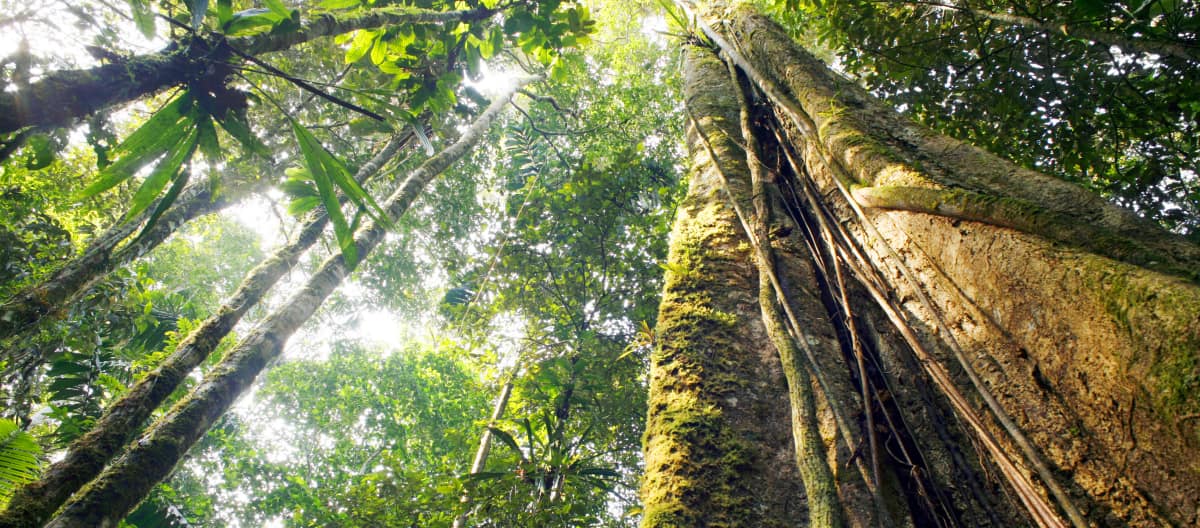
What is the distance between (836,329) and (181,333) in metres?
7.18

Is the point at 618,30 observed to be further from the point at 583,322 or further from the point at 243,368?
the point at 243,368

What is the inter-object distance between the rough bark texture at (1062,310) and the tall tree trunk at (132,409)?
10.2 ft

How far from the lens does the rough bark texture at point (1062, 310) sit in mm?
769

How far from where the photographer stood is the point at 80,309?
4.66 meters

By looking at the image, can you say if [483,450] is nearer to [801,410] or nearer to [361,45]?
[361,45]

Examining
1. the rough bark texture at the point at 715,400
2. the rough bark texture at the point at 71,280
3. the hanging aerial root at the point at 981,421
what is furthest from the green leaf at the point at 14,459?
the hanging aerial root at the point at 981,421

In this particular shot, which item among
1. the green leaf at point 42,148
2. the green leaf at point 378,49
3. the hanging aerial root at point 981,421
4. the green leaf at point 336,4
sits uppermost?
the green leaf at point 378,49

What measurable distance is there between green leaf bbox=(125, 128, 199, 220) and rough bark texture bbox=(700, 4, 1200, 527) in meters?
1.77

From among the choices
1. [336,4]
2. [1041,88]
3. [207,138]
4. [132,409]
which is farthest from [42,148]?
[1041,88]

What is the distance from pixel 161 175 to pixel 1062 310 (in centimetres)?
194

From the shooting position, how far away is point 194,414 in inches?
97.3

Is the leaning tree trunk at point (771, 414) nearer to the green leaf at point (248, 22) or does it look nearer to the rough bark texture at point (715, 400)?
the rough bark texture at point (715, 400)

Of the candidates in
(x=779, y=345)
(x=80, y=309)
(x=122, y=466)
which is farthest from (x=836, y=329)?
(x=80, y=309)

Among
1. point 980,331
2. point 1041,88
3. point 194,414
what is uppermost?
point 1041,88
